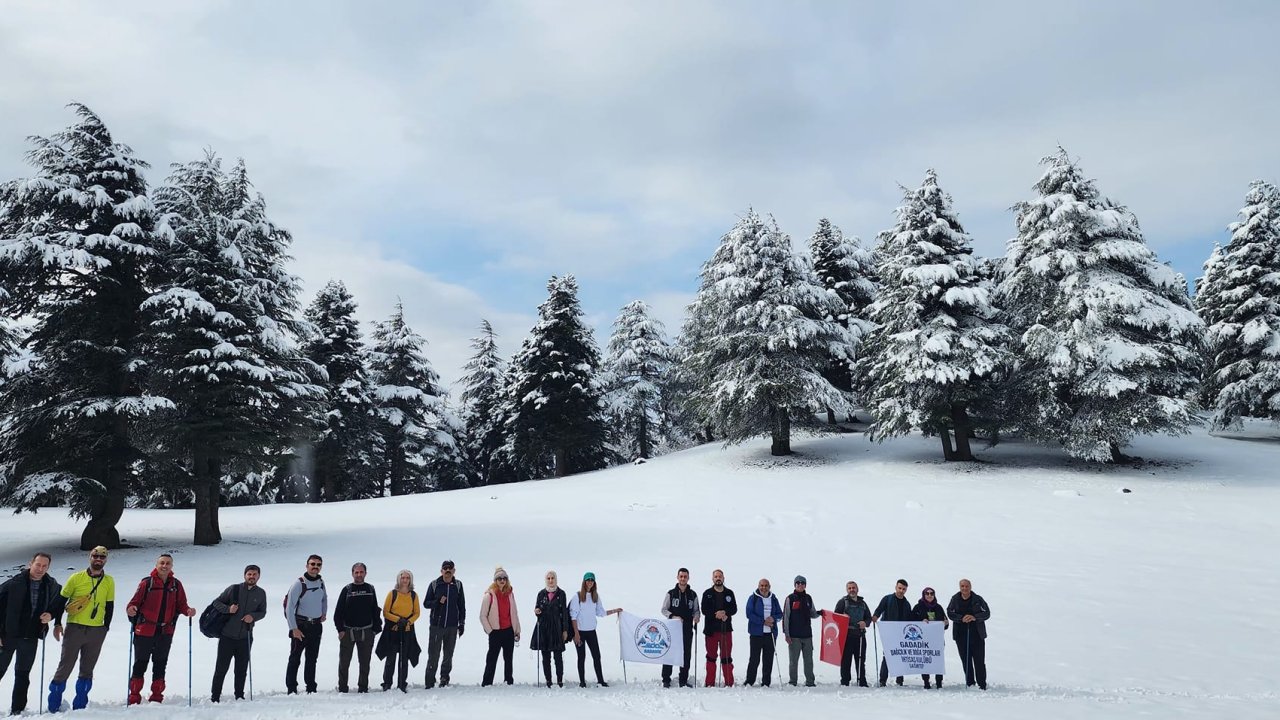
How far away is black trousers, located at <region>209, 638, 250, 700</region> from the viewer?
29.3ft

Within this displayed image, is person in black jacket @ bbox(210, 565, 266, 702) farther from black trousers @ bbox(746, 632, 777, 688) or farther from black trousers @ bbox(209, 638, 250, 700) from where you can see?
black trousers @ bbox(746, 632, 777, 688)

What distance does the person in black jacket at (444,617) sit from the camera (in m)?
10.1

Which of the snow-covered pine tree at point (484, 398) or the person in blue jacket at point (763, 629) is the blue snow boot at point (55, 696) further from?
the snow-covered pine tree at point (484, 398)

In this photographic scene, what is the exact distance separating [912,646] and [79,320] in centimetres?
2144

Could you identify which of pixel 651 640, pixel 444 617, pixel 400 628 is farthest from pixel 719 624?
pixel 400 628

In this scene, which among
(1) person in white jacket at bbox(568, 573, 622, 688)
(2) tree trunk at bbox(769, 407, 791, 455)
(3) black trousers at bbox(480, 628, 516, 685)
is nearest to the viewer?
(3) black trousers at bbox(480, 628, 516, 685)

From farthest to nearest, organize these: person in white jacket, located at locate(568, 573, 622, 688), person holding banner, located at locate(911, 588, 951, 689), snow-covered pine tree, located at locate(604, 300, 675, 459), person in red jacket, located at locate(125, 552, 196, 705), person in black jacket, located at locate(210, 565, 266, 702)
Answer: snow-covered pine tree, located at locate(604, 300, 675, 459), person holding banner, located at locate(911, 588, 951, 689), person in white jacket, located at locate(568, 573, 622, 688), person in black jacket, located at locate(210, 565, 266, 702), person in red jacket, located at locate(125, 552, 196, 705)

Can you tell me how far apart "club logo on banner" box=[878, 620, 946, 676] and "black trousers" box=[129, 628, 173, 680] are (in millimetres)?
9336

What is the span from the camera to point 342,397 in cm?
3909

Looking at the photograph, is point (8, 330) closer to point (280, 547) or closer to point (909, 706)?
point (280, 547)

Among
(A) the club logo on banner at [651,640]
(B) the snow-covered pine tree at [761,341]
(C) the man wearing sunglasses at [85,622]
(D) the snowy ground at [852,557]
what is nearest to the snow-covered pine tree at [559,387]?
(D) the snowy ground at [852,557]

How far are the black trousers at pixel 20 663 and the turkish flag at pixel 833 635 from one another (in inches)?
384


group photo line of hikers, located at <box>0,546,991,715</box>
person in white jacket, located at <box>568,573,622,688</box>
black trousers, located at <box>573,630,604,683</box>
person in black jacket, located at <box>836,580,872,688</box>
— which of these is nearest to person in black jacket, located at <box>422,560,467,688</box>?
group photo line of hikers, located at <box>0,546,991,715</box>

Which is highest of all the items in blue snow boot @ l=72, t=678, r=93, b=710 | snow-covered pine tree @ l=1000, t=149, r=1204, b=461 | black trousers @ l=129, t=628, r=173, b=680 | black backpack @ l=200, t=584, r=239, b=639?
snow-covered pine tree @ l=1000, t=149, r=1204, b=461
